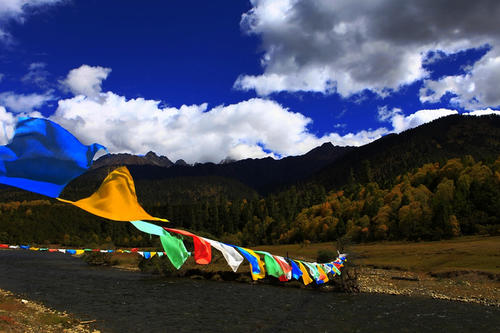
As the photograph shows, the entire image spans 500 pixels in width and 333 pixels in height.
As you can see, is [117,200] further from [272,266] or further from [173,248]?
[272,266]

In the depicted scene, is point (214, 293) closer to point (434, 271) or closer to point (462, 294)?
point (462, 294)

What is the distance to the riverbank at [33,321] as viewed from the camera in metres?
17.8

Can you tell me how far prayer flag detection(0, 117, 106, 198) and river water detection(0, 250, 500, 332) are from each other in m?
18.3

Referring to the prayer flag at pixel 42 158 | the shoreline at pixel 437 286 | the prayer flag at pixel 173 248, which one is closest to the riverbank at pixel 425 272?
the shoreline at pixel 437 286

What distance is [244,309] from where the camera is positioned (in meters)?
31.2

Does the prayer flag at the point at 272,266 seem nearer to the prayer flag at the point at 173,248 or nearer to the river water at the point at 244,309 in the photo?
the river water at the point at 244,309

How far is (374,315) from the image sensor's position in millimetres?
29453

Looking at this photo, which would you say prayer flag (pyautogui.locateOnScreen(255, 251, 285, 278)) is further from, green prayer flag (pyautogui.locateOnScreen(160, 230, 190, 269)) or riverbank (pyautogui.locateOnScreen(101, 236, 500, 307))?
riverbank (pyautogui.locateOnScreen(101, 236, 500, 307))

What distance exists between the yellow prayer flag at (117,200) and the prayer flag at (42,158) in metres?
Answer: 1.04

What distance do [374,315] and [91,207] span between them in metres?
27.4

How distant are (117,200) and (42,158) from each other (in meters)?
2.06

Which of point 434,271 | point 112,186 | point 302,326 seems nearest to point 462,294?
point 434,271

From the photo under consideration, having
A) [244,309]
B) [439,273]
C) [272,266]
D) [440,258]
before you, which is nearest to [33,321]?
[272,266]

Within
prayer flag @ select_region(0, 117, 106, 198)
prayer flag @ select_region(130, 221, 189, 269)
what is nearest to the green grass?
prayer flag @ select_region(130, 221, 189, 269)
